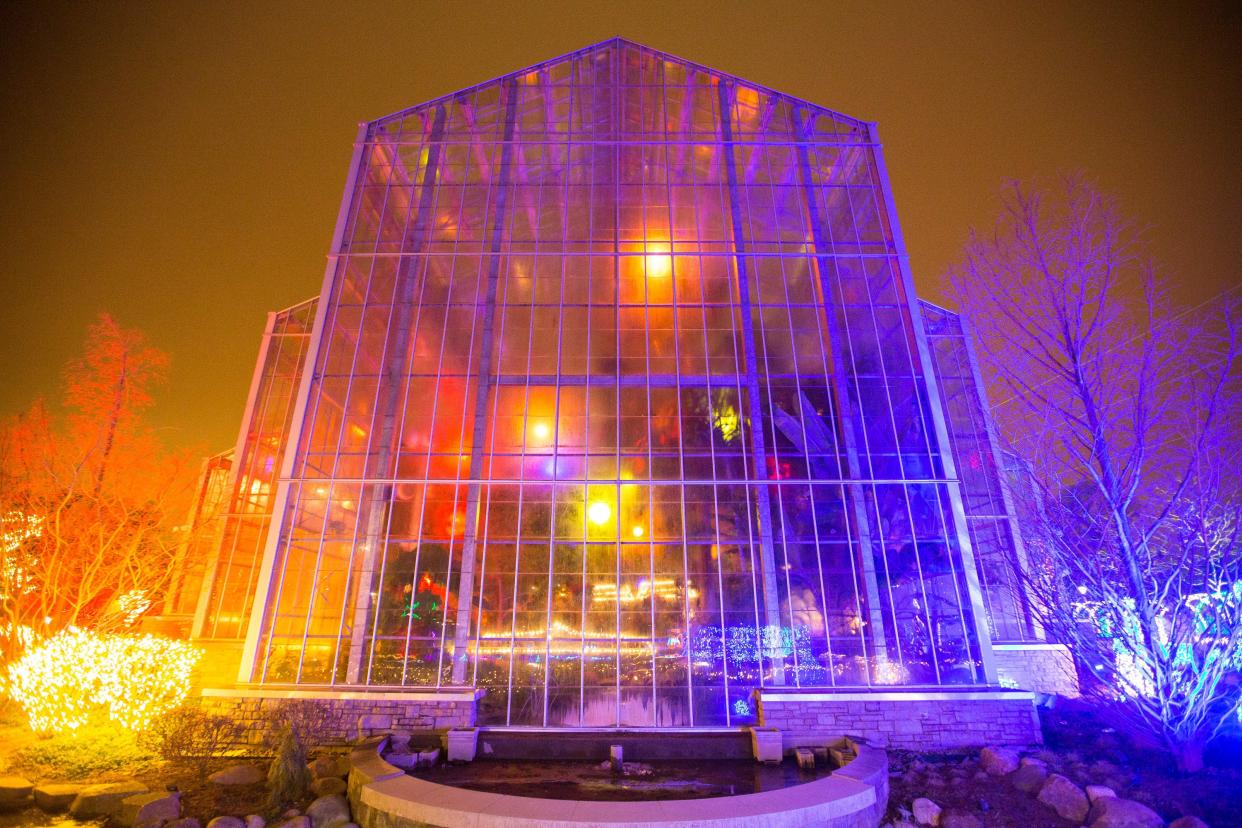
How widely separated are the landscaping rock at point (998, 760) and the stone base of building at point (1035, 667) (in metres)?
6.11

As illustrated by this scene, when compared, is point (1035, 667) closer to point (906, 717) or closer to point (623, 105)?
point (906, 717)

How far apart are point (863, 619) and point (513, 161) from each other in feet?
52.6

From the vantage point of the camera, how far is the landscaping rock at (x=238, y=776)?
9.04m

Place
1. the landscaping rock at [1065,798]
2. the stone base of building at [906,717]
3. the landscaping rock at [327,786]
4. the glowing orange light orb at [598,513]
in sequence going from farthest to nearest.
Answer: the glowing orange light orb at [598,513]
the stone base of building at [906,717]
the landscaping rock at [327,786]
the landscaping rock at [1065,798]

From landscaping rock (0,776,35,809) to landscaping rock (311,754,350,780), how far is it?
153 inches

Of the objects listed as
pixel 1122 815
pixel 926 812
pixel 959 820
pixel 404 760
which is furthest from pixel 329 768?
pixel 1122 815

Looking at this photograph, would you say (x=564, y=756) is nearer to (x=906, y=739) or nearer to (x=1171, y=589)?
(x=906, y=739)

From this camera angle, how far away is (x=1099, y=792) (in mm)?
8211

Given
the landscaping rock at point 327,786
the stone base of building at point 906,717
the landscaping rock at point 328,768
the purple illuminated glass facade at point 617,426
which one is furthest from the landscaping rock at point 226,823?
the stone base of building at point 906,717

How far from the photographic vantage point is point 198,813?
816cm

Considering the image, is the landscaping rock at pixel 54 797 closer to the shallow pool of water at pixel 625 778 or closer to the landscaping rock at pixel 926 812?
the shallow pool of water at pixel 625 778

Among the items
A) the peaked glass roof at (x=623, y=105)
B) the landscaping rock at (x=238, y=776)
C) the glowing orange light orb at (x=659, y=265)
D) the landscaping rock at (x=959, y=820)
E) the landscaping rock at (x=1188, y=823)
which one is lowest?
the landscaping rock at (x=959, y=820)

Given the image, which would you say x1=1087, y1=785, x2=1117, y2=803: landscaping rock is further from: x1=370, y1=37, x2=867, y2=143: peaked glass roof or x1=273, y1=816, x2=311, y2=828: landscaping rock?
x1=370, y1=37, x2=867, y2=143: peaked glass roof

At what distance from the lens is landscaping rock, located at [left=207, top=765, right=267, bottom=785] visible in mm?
9039
